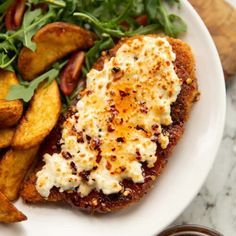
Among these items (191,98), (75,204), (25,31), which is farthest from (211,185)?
(25,31)

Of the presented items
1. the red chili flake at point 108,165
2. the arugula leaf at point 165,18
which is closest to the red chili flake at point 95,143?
the red chili flake at point 108,165

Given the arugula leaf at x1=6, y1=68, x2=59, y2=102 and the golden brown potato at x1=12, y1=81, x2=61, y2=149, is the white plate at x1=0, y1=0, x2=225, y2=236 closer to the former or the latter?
the golden brown potato at x1=12, y1=81, x2=61, y2=149

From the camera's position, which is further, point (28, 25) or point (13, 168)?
point (28, 25)

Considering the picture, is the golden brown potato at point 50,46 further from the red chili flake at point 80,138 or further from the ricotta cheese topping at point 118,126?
the red chili flake at point 80,138

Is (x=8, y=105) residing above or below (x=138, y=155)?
above

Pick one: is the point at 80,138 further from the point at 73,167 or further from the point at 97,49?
the point at 97,49

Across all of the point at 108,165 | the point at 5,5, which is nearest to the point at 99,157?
the point at 108,165
